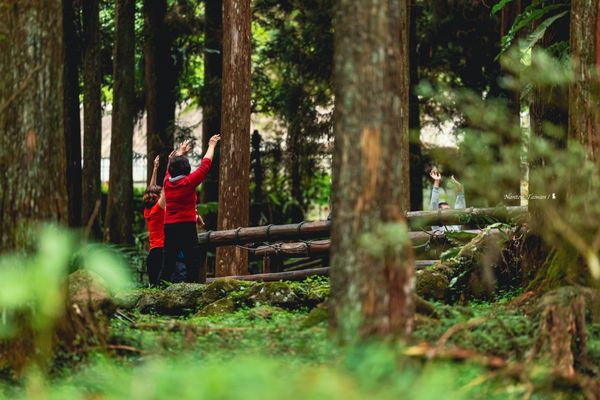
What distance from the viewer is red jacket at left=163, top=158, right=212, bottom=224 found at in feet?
46.5

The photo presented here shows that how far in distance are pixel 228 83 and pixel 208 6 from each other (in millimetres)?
9437

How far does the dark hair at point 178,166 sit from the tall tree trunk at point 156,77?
9319 millimetres

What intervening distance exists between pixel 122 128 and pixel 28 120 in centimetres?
1461

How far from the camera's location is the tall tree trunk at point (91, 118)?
71.4ft

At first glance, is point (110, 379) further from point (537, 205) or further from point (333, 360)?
point (537, 205)

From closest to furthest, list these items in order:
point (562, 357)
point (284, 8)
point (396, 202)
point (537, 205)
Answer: point (396, 202)
point (562, 357)
point (537, 205)
point (284, 8)

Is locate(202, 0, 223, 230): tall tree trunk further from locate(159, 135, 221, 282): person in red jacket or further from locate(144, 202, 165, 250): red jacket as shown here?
locate(159, 135, 221, 282): person in red jacket

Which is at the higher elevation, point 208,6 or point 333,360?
point 208,6

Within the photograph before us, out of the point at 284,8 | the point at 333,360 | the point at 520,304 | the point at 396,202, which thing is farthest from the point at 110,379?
the point at 284,8

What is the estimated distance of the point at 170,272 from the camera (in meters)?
14.8

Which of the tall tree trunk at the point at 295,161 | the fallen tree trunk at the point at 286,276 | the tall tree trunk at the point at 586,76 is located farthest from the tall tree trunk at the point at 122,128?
the tall tree trunk at the point at 586,76

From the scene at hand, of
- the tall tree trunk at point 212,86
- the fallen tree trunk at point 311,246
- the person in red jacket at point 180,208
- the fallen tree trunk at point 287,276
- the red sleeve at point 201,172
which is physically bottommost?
the fallen tree trunk at point 287,276

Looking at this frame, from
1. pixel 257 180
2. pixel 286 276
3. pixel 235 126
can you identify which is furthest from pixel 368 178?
pixel 257 180

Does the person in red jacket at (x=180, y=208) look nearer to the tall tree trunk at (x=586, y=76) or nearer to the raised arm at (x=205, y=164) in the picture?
the raised arm at (x=205, y=164)
